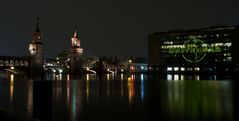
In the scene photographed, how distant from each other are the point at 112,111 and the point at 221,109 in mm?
10856

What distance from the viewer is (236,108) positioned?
34312 mm

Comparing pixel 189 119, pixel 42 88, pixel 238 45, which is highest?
pixel 238 45

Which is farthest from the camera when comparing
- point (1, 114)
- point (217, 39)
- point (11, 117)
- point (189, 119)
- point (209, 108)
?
point (217, 39)

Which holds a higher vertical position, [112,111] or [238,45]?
[238,45]

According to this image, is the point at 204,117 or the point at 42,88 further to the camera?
the point at 204,117

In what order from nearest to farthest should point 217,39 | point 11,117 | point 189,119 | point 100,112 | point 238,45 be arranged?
1. point 11,117
2. point 189,119
3. point 100,112
4. point 238,45
5. point 217,39

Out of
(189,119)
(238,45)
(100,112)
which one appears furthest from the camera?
(238,45)

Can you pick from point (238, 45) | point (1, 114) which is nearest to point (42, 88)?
point (1, 114)

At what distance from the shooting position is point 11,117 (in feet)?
58.6

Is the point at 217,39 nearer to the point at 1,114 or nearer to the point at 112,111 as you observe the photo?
the point at 112,111

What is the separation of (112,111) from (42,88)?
1394 centimetres

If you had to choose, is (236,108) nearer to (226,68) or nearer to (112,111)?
(112,111)

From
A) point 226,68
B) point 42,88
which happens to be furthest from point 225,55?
point 42,88

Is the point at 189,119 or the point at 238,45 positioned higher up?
the point at 238,45
